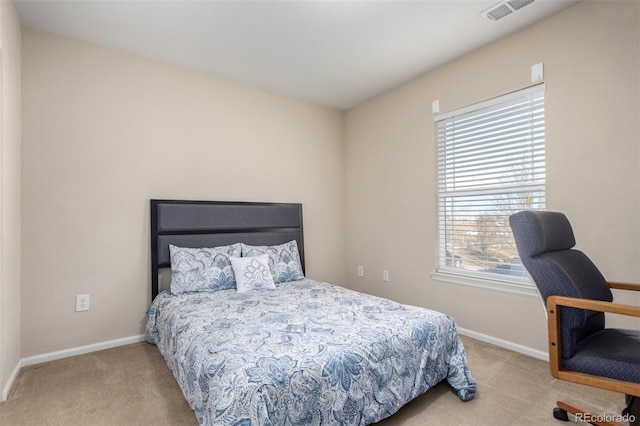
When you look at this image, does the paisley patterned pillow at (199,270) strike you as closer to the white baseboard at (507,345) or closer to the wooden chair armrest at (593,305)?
the white baseboard at (507,345)

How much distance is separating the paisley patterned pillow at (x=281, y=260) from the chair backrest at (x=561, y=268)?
2.07 meters

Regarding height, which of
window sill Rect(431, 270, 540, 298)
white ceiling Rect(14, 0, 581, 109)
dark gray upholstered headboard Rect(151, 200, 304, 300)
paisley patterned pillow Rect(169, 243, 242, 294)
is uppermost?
white ceiling Rect(14, 0, 581, 109)

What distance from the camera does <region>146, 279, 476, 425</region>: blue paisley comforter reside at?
1325mm

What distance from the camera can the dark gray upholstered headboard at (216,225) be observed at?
2.90 m

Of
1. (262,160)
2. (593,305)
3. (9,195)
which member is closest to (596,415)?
(593,305)

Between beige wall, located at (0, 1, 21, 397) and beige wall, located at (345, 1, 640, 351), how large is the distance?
3232 mm

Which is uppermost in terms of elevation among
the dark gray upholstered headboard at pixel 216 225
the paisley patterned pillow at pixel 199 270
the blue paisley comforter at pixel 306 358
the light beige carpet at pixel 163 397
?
the dark gray upholstered headboard at pixel 216 225

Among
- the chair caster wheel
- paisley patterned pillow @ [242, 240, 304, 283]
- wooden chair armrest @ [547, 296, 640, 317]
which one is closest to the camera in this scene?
wooden chair armrest @ [547, 296, 640, 317]

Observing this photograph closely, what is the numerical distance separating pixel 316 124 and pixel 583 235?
297 cm

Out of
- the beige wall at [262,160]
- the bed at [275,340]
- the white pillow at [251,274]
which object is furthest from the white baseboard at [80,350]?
the white pillow at [251,274]

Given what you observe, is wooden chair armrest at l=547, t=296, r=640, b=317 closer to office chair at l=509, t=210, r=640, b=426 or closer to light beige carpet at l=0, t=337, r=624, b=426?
office chair at l=509, t=210, r=640, b=426

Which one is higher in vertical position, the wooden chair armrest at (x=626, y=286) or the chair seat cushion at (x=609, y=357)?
the wooden chair armrest at (x=626, y=286)

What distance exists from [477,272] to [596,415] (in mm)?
1324

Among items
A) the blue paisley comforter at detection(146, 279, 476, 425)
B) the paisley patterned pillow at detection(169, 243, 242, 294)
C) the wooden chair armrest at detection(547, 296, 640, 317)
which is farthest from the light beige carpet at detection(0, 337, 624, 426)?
the wooden chair armrest at detection(547, 296, 640, 317)
